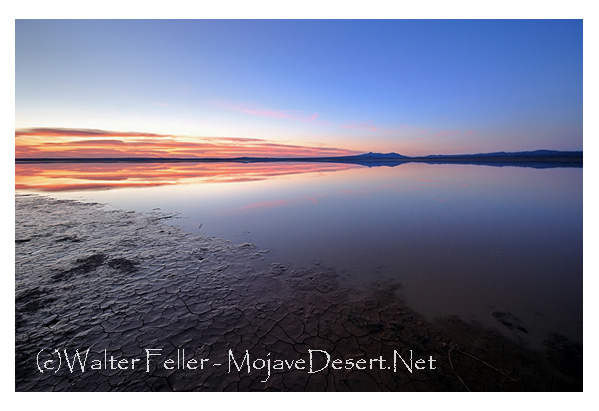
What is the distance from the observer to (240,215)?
457 inches

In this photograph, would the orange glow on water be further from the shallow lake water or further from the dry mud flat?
the dry mud flat

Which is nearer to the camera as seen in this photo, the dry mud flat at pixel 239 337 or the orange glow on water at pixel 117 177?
the dry mud flat at pixel 239 337

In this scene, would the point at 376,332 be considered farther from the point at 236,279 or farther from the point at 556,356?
the point at 236,279

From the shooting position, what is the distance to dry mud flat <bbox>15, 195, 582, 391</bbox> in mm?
3359

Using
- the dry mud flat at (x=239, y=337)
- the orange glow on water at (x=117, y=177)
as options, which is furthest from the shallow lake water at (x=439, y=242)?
the orange glow on water at (x=117, y=177)

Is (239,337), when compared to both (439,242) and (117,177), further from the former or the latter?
(117,177)

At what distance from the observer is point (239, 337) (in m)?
4.10

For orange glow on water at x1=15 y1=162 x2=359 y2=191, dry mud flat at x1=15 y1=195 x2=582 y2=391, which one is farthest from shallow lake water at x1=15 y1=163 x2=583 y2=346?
orange glow on water at x1=15 y1=162 x2=359 y2=191

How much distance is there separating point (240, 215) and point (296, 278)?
6.46 meters

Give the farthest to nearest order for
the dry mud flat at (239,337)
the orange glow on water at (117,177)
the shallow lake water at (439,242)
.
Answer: the orange glow on water at (117,177) < the shallow lake water at (439,242) < the dry mud flat at (239,337)

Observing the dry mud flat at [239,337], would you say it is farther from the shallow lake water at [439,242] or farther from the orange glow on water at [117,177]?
the orange glow on water at [117,177]

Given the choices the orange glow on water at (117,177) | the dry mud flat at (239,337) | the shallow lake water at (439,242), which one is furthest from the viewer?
the orange glow on water at (117,177)

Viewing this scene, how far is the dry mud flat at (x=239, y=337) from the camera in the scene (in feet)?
11.0
